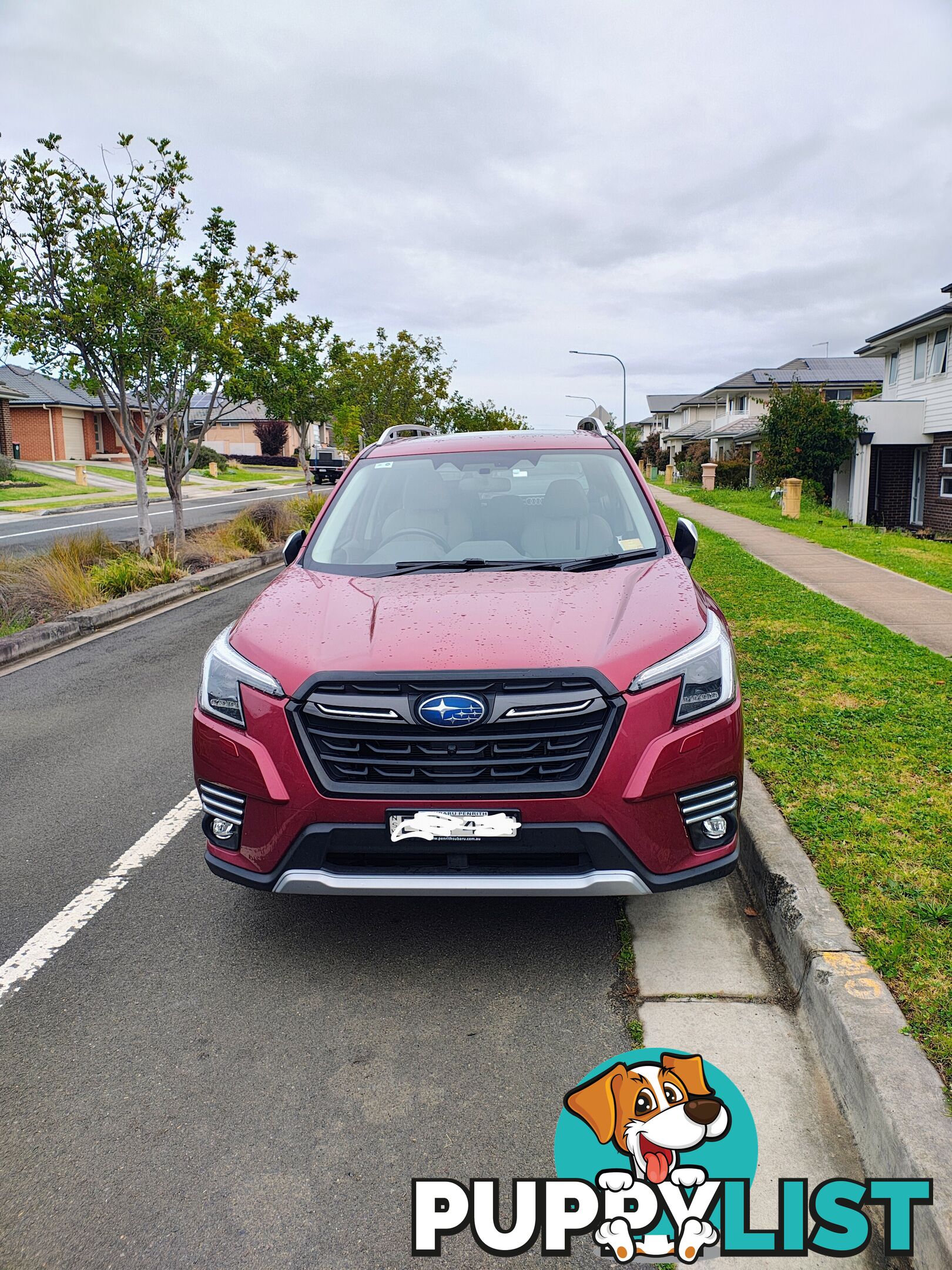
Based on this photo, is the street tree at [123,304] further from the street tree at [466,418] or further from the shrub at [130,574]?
the street tree at [466,418]

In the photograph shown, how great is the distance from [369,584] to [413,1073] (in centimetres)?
191

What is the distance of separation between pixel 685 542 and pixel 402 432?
2.85m

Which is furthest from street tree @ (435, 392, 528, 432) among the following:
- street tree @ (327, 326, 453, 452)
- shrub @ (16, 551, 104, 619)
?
shrub @ (16, 551, 104, 619)

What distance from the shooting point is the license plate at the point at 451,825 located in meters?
3.05

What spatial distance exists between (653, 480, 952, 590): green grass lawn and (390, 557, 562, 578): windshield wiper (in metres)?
9.15

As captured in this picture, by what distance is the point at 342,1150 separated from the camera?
2.56 m

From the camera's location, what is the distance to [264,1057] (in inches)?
116

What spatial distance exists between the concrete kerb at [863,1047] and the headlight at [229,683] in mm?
1976

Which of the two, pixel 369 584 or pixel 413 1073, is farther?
pixel 369 584

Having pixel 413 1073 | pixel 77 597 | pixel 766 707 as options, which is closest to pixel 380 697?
pixel 413 1073

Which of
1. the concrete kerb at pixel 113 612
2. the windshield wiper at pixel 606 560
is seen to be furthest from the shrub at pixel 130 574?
the windshield wiper at pixel 606 560

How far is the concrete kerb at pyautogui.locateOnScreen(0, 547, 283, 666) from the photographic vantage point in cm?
926

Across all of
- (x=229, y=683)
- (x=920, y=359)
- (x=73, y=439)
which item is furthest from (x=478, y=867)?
(x=73, y=439)

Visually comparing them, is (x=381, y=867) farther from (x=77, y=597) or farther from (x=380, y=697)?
(x=77, y=597)
